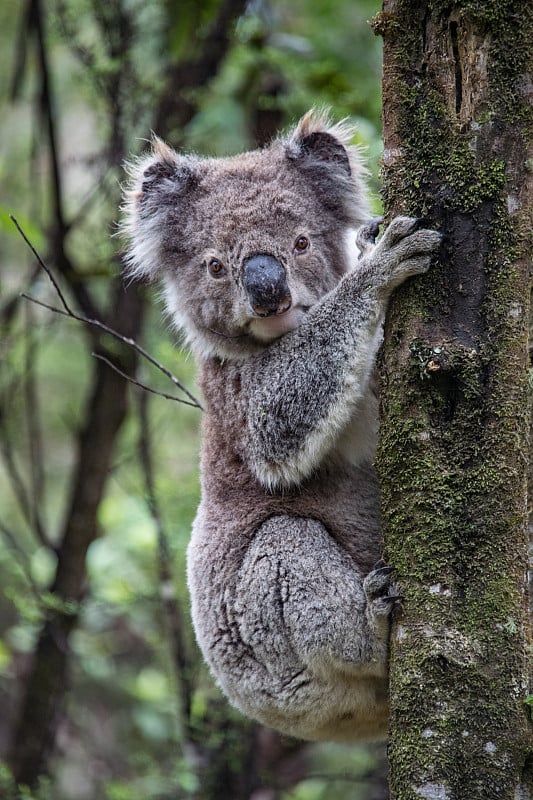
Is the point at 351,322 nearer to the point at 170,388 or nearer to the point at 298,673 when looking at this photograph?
the point at 298,673

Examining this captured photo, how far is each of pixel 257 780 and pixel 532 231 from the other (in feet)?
14.5

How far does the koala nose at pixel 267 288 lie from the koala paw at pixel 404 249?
539 millimetres

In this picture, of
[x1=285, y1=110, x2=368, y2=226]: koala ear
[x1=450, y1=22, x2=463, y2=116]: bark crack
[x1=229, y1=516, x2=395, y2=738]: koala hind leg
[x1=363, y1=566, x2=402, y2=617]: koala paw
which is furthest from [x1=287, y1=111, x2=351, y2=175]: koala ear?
[x1=363, y1=566, x2=402, y2=617]: koala paw

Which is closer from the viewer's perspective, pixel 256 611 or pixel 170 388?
pixel 256 611

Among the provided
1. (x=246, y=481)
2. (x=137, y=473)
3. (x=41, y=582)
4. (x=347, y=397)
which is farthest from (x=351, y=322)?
(x=137, y=473)

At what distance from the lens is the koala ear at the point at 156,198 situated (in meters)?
3.90

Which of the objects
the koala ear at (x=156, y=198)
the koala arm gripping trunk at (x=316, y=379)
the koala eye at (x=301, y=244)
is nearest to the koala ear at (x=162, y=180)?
the koala ear at (x=156, y=198)

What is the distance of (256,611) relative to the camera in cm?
336

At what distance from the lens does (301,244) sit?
11.9 feet

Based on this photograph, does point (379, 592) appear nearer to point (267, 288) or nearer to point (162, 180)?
point (267, 288)

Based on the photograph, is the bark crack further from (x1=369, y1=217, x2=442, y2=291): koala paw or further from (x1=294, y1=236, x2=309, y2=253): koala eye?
(x1=294, y1=236, x2=309, y2=253): koala eye

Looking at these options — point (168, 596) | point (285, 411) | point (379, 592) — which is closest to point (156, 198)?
point (285, 411)

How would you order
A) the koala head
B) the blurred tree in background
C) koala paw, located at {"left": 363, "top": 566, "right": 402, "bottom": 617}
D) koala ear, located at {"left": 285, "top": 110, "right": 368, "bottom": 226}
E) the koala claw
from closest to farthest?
koala paw, located at {"left": 363, "top": 566, "right": 402, "bottom": 617} < the koala claw < the koala head < koala ear, located at {"left": 285, "top": 110, "right": 368, "bottom": 226} < the blurred tree in background

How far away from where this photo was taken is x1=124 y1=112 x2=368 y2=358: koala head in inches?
138
